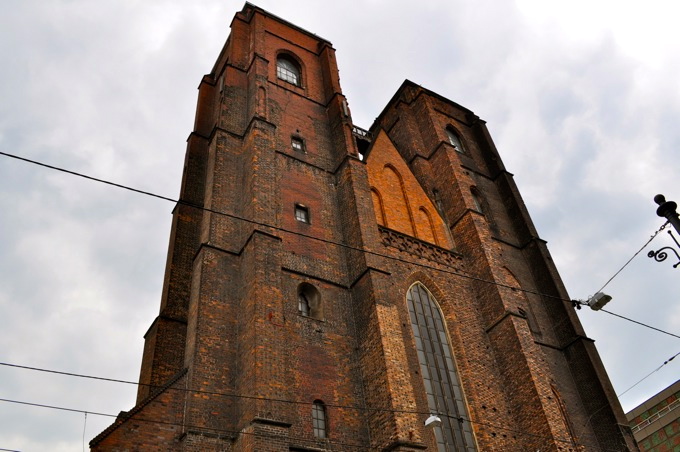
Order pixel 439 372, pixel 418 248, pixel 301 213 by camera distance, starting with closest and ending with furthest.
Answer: pixel 439 372, pixel 301 213, pixel 418 248

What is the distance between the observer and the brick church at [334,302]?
12641 millimetres

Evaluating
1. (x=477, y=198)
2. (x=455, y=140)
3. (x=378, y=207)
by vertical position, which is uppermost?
(x=455, y=140)

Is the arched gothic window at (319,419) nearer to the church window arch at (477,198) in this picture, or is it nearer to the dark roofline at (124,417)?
the dark roofline at (124,417)

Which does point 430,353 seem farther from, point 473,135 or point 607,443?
point 473,135

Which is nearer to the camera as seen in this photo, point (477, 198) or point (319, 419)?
point (319, 419)

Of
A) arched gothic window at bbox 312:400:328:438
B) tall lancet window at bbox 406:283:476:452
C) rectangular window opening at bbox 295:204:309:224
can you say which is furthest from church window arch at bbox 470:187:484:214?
arched gothic window at bbox 312:400:328:438

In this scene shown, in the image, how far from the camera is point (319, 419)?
13141 mm

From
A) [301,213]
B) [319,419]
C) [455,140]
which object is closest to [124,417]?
[319,419]

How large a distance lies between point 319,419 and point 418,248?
7.53 metres

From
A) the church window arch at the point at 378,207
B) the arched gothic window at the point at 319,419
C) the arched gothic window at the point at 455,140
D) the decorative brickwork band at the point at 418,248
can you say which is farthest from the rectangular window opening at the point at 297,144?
the arched gothic window at the point at 455,140

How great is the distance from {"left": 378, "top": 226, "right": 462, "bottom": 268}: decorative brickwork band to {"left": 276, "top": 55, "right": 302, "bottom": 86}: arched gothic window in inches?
303

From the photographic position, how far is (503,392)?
55.0 ft

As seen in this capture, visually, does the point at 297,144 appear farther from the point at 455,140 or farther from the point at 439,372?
the point at 455,140

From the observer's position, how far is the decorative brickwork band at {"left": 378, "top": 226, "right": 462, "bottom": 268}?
18469mm
